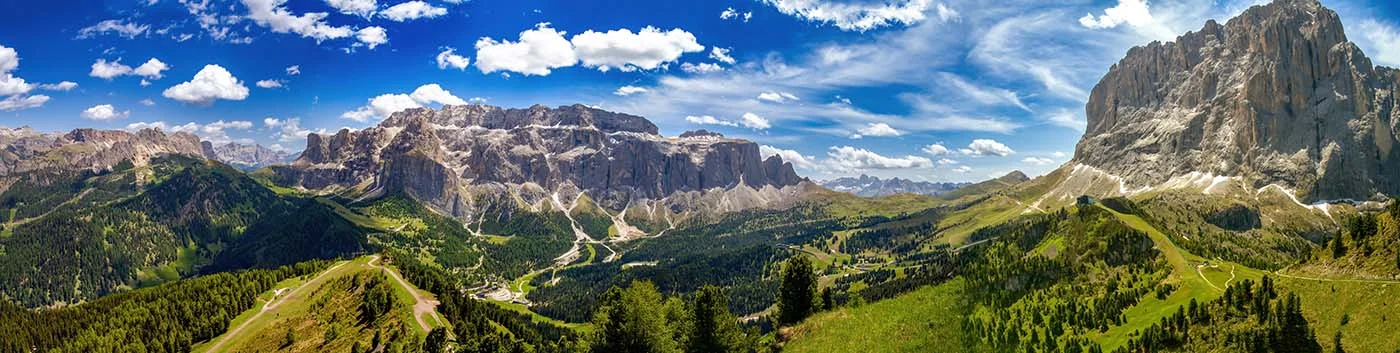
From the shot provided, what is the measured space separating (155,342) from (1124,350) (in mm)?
144807

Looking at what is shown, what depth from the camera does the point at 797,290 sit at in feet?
290

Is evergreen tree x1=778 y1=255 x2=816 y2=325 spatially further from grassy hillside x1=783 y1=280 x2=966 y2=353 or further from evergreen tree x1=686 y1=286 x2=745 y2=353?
evergreen tree x1=686 y1=286 x2=745 y2=353

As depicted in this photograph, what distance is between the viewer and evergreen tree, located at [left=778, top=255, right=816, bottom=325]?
87625 millimetres

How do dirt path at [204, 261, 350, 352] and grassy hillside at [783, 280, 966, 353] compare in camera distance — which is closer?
grassy hillside at [783, 280, 966, 353]

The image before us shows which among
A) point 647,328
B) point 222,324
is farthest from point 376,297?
point 647,328

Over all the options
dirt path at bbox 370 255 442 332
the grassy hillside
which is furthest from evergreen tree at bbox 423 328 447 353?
the grassy hillside

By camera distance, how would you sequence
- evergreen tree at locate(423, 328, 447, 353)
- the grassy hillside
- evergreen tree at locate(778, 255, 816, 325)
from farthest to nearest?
evergreen tree at locate(778, 255, 816, 325) < evergreen tree at locate(423, 328, 447, 353) < the grassy hillside

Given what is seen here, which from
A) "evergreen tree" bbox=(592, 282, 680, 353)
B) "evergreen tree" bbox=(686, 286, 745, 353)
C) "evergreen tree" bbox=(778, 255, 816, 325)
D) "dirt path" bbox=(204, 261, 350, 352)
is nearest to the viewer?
"evergreen tree" bbox=(592, 282, 680, 353)

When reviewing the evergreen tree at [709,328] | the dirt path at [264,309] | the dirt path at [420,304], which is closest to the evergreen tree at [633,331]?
the evergreen tree at [709,328]

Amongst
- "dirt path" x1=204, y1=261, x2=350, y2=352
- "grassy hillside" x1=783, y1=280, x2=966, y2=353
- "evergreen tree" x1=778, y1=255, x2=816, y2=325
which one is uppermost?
"evergreen tree" x1=778, y1=255, x2=816, y2=325

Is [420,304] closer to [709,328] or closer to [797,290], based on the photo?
[709,328]

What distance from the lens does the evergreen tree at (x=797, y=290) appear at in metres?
87.6

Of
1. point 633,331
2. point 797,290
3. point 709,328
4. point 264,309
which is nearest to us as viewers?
point 633,331

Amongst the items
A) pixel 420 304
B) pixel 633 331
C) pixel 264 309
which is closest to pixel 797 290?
Result: pixel 633 331
